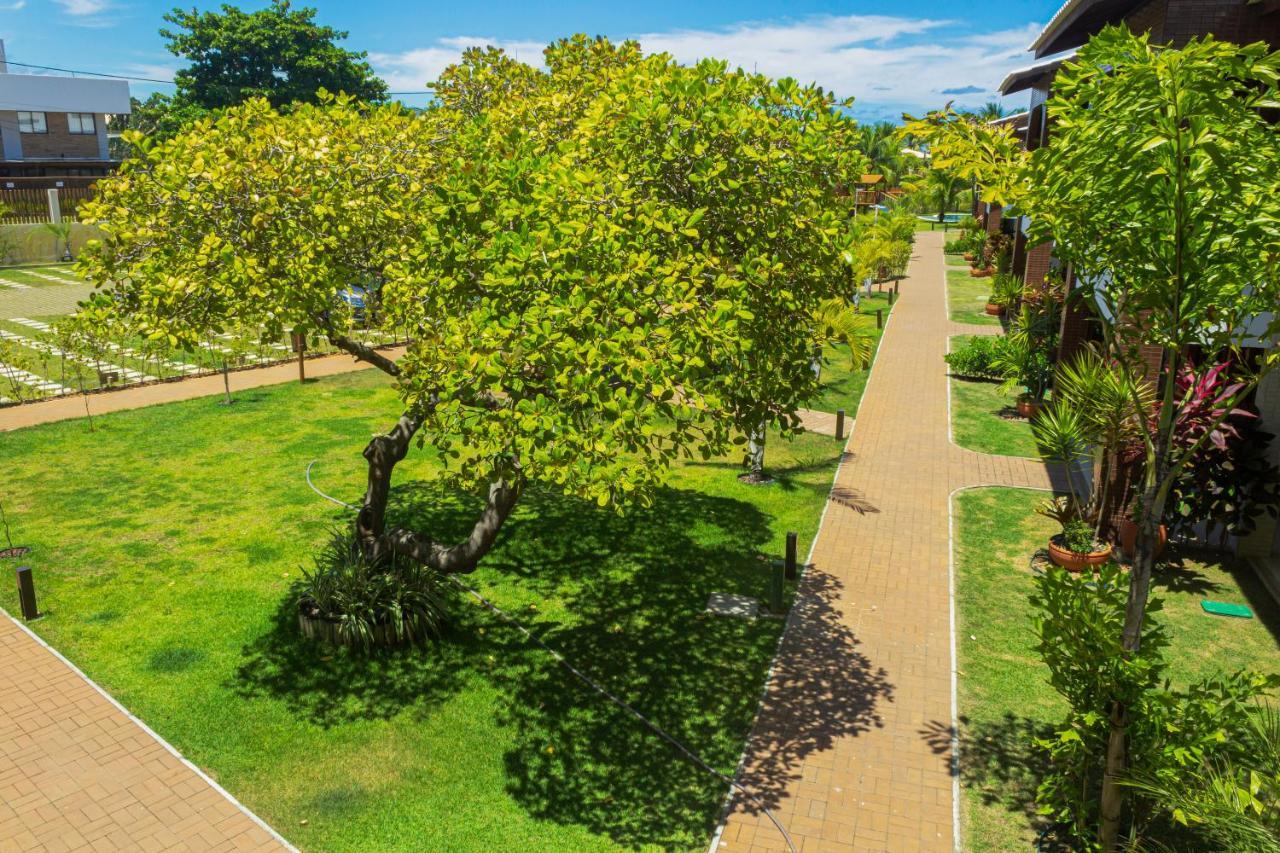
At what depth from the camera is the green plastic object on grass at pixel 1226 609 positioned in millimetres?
12875

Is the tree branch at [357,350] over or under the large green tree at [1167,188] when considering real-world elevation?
under

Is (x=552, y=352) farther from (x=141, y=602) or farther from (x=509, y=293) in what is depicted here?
(x=141, y=602)

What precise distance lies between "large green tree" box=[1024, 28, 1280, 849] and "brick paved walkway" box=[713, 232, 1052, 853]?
2593 mm

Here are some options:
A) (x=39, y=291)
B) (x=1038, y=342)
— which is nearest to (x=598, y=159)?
(x=1038, y=342)

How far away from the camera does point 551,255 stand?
8.63 metres

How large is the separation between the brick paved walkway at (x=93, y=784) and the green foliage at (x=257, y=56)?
5849 cm

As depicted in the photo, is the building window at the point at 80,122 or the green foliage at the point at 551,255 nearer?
the green foliage at the point at 551,255

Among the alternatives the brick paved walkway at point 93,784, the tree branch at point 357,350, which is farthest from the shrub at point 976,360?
the brick paved walkway at point 93,784

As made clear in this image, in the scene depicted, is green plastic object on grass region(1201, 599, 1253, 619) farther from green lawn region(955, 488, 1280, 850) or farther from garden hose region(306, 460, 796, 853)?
garden hose region(306, 460, 796, 853)

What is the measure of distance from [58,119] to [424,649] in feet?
218

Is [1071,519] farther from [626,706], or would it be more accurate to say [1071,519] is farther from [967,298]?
[967,298]

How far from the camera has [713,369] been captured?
A: 965 centimetres

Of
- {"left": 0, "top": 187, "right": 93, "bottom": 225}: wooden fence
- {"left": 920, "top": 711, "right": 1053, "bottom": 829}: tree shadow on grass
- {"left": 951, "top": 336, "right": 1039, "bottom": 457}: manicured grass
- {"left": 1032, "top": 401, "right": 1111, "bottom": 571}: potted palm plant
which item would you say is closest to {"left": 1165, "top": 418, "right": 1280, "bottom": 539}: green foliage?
{"left": 1032, "top": 401, "right": 1111, "bottom": 571}: potted palm plant

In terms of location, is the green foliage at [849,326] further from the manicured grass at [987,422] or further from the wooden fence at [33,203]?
the wooden fence at [33,203]
